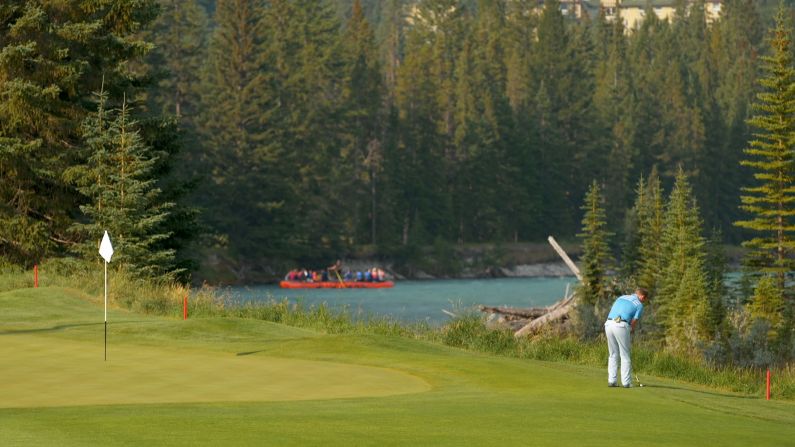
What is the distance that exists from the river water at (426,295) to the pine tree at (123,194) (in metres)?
23.4

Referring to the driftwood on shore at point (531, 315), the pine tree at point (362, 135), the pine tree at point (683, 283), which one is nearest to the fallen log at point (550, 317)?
the driftwood on shore at point (531, 315)

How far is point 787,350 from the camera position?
46.8m

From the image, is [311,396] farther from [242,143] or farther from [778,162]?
[242,143]

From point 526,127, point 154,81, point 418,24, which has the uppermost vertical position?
point 418,24

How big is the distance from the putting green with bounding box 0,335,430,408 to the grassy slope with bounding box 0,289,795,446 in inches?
1.2

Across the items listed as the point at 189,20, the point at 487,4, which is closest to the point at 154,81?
the point at 189,20

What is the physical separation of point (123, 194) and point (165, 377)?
2319cm

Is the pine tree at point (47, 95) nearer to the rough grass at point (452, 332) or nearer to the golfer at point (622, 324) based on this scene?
the rough grass at point (452, 332)

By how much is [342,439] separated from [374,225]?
114 meters

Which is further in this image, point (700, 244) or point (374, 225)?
point (374, 225)

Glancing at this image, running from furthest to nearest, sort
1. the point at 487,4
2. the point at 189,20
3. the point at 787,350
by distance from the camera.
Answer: the point at 487,4 < the point at 189,20 < the point at 787,350

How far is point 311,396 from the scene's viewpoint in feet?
63.6

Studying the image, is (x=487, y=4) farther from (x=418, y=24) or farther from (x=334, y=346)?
(x=334, y=346)

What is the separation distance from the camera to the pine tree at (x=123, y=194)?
42.8 m
